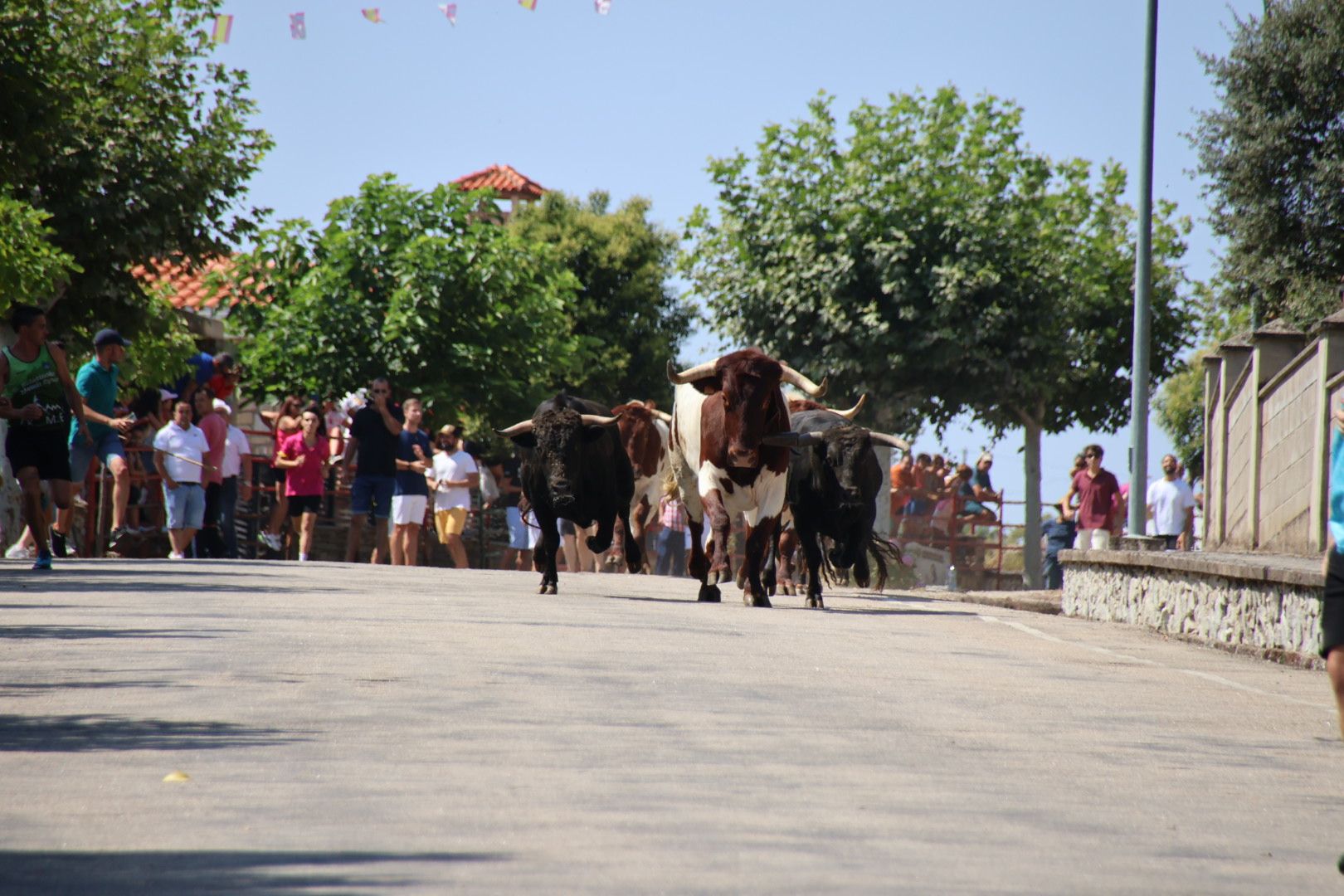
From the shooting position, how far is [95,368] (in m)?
18.2

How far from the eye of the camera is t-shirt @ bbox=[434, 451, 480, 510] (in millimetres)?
24141

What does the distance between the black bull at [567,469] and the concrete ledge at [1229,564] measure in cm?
415

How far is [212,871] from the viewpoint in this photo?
5.09 metres

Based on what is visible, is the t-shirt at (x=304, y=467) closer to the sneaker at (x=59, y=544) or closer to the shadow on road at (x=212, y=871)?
the sneaker at (x=59, y=544)

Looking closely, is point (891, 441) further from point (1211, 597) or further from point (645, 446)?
point (1211, 597)

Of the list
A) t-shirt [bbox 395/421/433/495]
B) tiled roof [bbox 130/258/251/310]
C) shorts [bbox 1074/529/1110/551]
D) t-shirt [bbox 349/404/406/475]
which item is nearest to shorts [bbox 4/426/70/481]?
t-shirt [bbox 349/404/406/475]

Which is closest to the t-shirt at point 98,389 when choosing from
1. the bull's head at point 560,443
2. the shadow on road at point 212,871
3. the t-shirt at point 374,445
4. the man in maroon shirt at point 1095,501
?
the bull's head at point 560,443

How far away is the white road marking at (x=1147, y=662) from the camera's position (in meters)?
10.4

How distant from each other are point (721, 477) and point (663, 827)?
10534mm

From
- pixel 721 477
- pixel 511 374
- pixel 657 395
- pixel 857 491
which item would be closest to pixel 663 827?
pixel 721 477

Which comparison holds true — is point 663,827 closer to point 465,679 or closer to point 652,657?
point 465,679

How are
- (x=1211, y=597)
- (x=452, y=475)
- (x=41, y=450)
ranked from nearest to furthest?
(x=1211, y=597), (x=41, y=450), (x=452, y=475)

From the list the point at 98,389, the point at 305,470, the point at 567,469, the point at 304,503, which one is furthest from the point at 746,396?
the point at 304,503

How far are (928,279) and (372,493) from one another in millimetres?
21098
